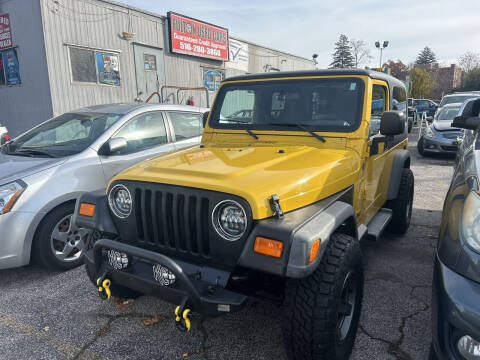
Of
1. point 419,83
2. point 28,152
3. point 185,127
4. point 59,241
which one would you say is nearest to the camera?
point 59,241

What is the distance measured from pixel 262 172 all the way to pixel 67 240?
243 centimetres

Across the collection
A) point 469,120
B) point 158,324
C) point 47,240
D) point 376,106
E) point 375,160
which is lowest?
point 158,324

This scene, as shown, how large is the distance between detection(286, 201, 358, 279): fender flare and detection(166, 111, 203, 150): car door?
3071mm

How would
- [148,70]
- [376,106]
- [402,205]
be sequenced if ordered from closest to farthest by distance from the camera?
1. [376,106]
2. [402,205]
3. [148,70]

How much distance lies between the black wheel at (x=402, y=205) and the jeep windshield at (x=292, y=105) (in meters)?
1.63

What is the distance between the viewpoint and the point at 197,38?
13492mm

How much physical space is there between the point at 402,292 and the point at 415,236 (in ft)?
5.11

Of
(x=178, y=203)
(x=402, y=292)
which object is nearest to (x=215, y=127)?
(x=178, y=203)

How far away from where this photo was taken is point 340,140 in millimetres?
2949

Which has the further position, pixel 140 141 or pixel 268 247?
pixel 140 141

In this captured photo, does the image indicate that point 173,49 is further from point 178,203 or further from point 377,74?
point 178,203

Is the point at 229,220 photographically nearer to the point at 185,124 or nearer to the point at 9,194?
the point at 9,194

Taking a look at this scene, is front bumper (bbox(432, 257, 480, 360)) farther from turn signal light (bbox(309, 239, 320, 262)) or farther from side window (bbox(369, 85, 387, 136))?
side window (bbox(369, 85, 387, 136))

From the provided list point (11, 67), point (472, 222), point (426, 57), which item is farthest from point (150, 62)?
point (426, 57)
